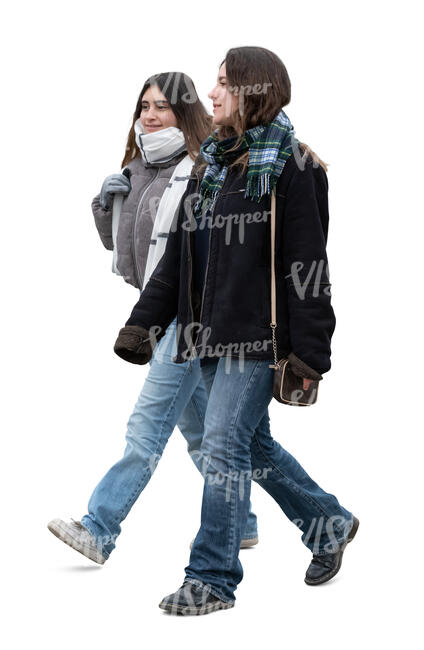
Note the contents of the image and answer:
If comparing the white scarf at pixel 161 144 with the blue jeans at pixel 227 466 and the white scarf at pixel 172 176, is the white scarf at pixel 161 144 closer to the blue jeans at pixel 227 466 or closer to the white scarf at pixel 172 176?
the white scarf at pixel 172 176

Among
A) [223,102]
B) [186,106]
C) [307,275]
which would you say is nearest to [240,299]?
[307,275]

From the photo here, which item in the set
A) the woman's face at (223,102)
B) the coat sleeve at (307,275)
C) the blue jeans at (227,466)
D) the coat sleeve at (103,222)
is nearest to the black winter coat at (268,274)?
the coat sleeve at (307,275)

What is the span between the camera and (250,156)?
590 centimetres

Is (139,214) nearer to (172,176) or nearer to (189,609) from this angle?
(172,176)

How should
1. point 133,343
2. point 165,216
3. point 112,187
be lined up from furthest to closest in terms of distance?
1. point 112,187
2. point 165,216
3. point 133,343

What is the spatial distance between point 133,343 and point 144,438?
61 cm

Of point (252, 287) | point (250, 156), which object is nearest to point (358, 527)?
point (252, 287)

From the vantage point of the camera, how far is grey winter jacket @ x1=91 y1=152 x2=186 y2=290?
6.90 meters

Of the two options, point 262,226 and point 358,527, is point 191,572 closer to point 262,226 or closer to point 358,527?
point 358,527

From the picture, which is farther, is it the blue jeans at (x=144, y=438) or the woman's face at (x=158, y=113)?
the woman's face at (x=158, y=113)

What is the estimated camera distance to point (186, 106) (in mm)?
6914

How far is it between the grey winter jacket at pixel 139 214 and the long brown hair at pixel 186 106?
112 mm

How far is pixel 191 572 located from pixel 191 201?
1.72 meters

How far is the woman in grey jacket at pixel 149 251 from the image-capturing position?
663 cm
